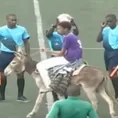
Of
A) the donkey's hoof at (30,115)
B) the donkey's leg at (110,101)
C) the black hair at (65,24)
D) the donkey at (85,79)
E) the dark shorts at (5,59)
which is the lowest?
the donkey's hoof at (30,115)

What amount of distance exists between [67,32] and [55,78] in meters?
1.01

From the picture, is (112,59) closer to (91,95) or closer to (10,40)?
(91,95)

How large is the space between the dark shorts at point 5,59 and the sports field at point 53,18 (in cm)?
90

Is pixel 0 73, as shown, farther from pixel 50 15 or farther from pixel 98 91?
pixel 50 15

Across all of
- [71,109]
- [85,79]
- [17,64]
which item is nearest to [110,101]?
[85,79]

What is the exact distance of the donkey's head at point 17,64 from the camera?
1465cm

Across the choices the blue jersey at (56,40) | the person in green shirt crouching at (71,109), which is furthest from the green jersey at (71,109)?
the blue jersey at (56,40)

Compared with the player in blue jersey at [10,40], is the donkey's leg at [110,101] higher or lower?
lower

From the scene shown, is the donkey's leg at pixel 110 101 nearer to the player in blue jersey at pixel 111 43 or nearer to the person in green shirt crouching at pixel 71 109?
the player in blue jersey at pixel 111 43

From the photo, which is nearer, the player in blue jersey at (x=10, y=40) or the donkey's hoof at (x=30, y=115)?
the donkey's hoof at (x=30, y=115)

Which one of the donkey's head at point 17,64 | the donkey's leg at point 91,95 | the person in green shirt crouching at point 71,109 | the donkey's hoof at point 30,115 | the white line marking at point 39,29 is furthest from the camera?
the white line marking at point 39,29

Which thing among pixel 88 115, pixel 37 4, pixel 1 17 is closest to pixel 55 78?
pixel 88 115

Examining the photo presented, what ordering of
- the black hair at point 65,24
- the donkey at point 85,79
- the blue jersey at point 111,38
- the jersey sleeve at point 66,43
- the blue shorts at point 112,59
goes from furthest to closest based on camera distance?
the blue jersey at point 111,38 < the blue shorts at point 112,59 < the donkey at point 85,79 < the jersey sleeve at point 66,43 < the black hair at point 65,24

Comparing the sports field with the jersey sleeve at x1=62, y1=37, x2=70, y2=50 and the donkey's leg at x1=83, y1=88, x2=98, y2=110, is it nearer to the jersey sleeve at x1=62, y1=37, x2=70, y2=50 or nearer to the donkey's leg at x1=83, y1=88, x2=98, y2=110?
the donkey's leg at x1=83, y1=88, x2=98, y2=110
